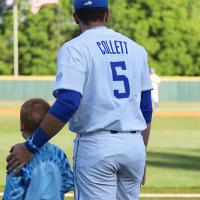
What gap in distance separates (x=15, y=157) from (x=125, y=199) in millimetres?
672

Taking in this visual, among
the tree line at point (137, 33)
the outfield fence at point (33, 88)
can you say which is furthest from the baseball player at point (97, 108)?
the tree line at point (137, 33)

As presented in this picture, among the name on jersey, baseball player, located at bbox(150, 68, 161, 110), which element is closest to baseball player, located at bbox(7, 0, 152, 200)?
the name on jersey

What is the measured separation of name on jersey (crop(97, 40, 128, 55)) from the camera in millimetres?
4371

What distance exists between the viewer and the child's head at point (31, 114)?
14.6ft

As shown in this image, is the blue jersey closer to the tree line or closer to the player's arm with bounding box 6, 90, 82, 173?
the player's arm with bounding box 6, 90, 82, 173

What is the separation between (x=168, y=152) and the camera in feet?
48.4

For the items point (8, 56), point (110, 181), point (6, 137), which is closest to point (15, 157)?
point (110, 181)

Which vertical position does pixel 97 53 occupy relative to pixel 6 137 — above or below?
above

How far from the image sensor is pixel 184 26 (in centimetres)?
5544

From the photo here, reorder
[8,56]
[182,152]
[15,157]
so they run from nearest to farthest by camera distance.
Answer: [15,157] < [182,152] < [8,56]

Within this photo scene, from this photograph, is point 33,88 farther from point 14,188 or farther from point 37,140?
point 37,140

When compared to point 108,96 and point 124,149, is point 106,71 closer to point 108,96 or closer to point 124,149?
point 108,96

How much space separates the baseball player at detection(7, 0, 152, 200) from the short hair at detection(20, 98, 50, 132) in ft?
0.52

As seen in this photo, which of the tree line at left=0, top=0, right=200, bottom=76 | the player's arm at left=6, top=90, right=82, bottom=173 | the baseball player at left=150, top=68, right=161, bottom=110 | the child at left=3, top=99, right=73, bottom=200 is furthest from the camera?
the tree line at left=0, top=0, right=200, bottom=76
